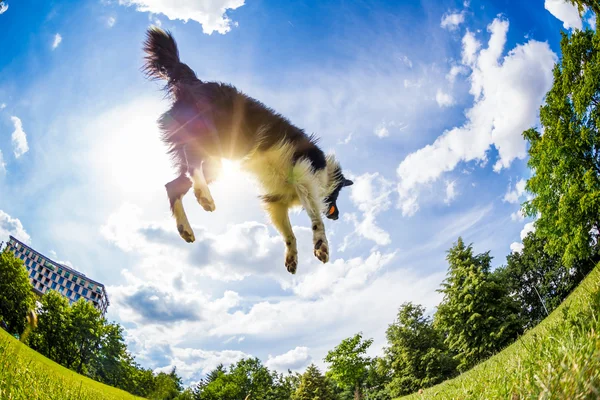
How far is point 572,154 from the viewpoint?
19.8 meters

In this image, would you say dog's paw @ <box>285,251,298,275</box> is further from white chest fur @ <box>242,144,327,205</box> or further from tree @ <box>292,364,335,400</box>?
tree @ <box>292,364,335,400</box>

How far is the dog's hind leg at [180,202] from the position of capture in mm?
3805

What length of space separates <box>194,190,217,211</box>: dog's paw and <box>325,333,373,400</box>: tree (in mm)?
43301

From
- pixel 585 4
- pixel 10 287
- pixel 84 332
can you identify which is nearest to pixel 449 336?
pixel 585 4

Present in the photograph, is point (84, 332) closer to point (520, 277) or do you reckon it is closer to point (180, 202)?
point (180, 202)

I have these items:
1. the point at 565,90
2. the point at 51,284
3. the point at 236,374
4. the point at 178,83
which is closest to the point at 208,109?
the point at 178,83

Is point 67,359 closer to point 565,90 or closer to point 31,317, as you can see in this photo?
point 31,317

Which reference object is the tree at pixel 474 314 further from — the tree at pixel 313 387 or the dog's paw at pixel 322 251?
the dog's paw at pixel 322 251

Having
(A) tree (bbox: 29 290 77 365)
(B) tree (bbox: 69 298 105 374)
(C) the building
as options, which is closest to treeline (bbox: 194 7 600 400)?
(B) tree (bbox: 69 298 105 374)

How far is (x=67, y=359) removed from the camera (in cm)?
4184

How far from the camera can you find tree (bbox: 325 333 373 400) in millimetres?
41219

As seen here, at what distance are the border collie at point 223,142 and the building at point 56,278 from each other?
2447 inches

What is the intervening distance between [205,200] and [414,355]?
4263 cm

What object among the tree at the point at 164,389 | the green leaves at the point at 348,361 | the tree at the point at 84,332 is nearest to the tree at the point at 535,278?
the green leaves at the point at 348,361
